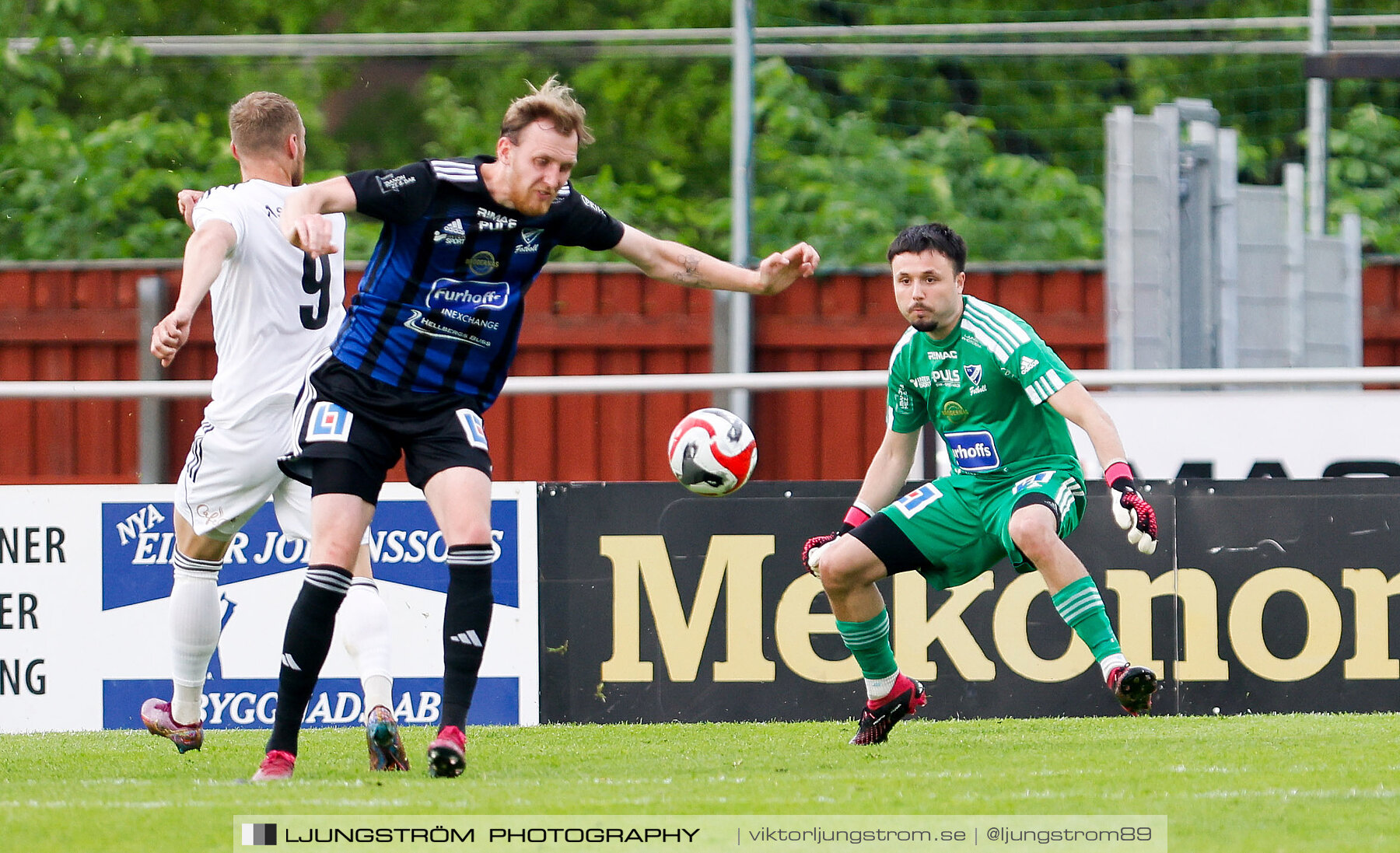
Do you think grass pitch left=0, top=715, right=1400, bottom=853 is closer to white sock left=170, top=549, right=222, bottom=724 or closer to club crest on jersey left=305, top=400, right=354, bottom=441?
white sock left=170, top=549, right=222, bottom=724

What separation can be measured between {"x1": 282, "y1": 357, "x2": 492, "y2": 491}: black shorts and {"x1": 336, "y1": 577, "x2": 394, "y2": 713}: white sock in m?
0.46

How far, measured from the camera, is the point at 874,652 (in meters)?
5.57

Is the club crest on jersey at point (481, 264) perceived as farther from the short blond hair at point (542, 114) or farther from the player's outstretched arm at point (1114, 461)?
the player's outstretched arm at point (1114, 461)

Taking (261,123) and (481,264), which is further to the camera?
(261,123)

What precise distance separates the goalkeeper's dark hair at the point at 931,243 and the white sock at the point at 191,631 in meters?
2.35

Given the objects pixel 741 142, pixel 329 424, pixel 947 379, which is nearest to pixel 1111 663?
pixel 947 379

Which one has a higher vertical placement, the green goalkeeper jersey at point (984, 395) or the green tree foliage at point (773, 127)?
the green tree foliage at point (773, 127)

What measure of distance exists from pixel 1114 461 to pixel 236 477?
259 cm

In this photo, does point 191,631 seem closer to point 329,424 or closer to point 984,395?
point 329,424

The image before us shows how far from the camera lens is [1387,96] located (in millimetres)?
14609

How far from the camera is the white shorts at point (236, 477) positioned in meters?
5.24

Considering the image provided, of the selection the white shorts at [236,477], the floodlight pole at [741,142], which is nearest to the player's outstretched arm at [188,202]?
the white shorts at [236,477]

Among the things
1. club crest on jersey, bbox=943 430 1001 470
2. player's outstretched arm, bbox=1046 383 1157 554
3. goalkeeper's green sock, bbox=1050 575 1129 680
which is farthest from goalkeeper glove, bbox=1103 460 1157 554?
club crest on jersey, bbox=943 430 1001 470

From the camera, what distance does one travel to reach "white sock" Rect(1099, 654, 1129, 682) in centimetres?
520
